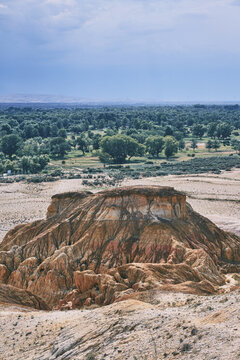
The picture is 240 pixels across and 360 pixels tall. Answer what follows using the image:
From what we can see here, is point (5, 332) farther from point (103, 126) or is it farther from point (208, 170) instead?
point (103, 126)

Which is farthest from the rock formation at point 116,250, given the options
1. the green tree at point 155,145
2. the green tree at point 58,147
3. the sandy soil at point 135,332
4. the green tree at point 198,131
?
the green tree at point 198,131

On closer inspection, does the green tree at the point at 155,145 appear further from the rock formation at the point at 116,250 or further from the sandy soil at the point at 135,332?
the sandy soil at the point at 135,332

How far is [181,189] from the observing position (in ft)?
262

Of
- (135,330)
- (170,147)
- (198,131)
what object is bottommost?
(135,330)

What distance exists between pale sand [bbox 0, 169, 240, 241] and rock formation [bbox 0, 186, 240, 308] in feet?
52.3

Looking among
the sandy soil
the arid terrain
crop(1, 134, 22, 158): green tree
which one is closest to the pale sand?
the arid terrain

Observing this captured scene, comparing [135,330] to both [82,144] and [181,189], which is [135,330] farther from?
[82,144]

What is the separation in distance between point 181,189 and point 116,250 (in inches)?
1886

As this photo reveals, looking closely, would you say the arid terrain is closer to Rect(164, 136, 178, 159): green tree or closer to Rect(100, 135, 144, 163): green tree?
Rect(100, 135, 144, 163): green tree

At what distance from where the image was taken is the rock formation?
29156 mm

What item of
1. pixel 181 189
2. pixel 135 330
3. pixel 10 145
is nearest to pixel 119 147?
pixel 10 145

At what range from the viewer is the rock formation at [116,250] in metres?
29.2

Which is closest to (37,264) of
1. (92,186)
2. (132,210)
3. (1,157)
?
(132,210)

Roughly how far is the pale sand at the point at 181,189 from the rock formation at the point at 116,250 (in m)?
16.0
